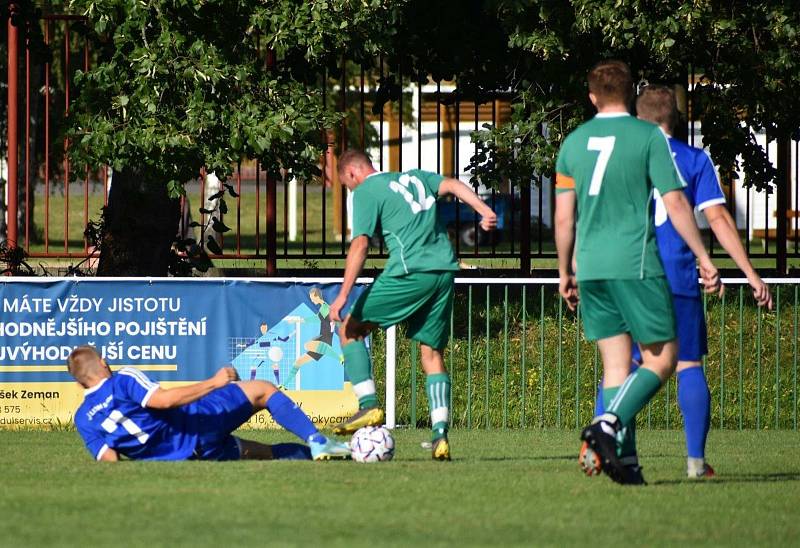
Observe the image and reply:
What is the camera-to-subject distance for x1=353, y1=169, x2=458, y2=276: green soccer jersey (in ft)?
26.8

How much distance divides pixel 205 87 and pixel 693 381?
225 inches

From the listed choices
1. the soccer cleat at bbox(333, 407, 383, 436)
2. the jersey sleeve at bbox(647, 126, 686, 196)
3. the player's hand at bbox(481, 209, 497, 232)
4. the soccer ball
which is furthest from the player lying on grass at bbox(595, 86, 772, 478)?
the soccer cleat at bbox(333, 407, 383, 436)

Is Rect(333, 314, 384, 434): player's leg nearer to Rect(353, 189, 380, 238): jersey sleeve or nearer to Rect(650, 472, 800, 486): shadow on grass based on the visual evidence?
Rect(353, 189, 380, 238): jersey sleeve

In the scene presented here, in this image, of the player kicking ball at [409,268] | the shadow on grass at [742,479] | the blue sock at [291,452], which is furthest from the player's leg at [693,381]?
the blue sock at [291,452]

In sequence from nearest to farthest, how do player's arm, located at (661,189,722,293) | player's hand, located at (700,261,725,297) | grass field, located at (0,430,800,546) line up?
grass field, located at (0,430,800,546)
player's arm, located at (661,189,722,293)
player's hand, located at (700,261,725,297)

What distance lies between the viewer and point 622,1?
11.5m

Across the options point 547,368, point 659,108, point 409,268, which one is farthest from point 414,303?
point 547,368

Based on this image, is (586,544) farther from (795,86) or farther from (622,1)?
(795,86)

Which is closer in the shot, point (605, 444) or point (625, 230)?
point (605, 444)

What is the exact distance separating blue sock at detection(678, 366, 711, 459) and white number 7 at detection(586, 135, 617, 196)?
121cm

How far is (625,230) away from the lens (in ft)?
22.3

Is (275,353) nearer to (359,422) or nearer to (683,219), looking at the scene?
(359,422)

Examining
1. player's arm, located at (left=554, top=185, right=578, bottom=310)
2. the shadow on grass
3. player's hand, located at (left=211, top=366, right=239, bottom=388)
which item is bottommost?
the shadow on grass

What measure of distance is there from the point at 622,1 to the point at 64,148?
16.1 feet
